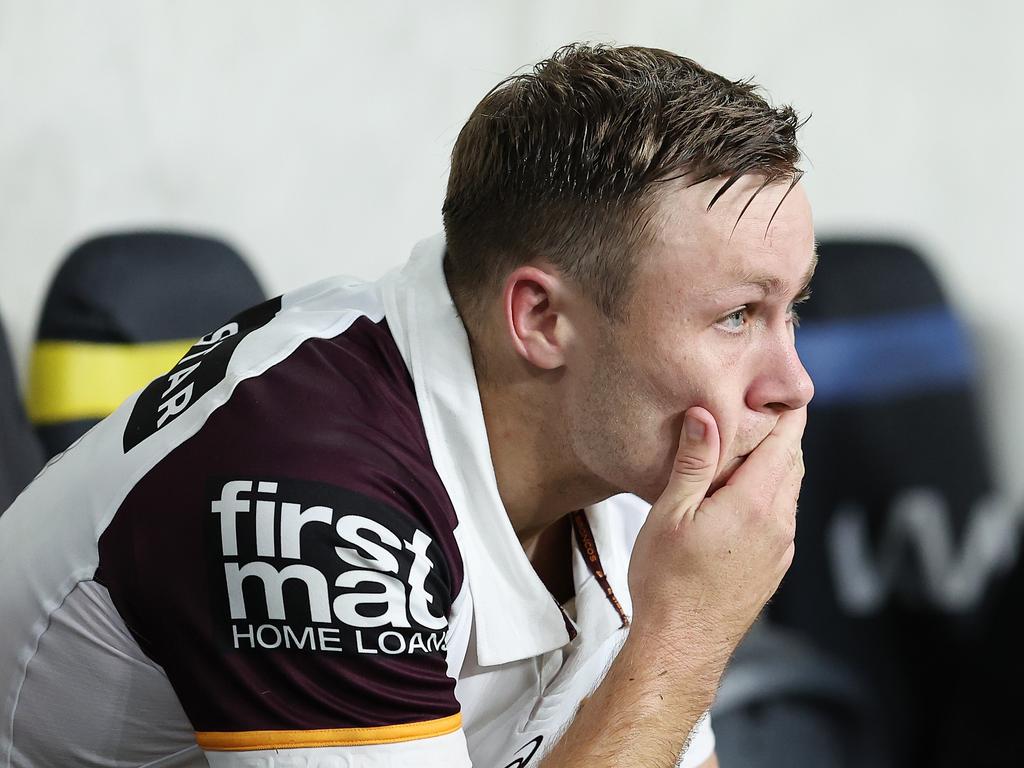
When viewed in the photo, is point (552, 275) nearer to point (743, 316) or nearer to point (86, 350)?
point (743, 316)

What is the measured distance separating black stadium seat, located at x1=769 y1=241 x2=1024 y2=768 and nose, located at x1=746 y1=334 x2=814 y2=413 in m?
1.15

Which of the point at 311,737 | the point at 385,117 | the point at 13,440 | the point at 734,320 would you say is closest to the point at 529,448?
the point at 734,320

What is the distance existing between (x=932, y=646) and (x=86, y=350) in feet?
4.91

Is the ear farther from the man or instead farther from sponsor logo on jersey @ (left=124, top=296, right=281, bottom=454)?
sponsor logo on jersey @ (left=124, top=296, right=281, bottom=454)

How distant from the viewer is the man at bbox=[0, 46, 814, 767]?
2.60ft

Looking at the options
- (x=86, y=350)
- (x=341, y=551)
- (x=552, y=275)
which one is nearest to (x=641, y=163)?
(x=552, y=275)

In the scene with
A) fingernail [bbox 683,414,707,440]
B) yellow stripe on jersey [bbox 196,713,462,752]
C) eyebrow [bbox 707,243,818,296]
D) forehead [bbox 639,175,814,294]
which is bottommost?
yellow stripe on jersey [bbox 196,713,462,752]

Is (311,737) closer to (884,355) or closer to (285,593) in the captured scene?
(285,593)

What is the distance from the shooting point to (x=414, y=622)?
81cm

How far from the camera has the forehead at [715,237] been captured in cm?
90

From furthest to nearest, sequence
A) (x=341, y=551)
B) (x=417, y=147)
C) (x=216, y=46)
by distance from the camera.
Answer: (x=417, y=147) → (x=216, y=46) → (x=341, y=551)

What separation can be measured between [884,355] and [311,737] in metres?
1.55

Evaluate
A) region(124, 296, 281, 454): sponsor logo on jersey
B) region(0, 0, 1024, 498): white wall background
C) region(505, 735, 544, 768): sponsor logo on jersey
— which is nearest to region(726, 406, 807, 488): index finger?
region(505, 735, 544, 768): sponsor logo on jersey

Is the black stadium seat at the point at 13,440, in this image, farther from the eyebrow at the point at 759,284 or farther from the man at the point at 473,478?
the eyebrow at the point at 759,284
